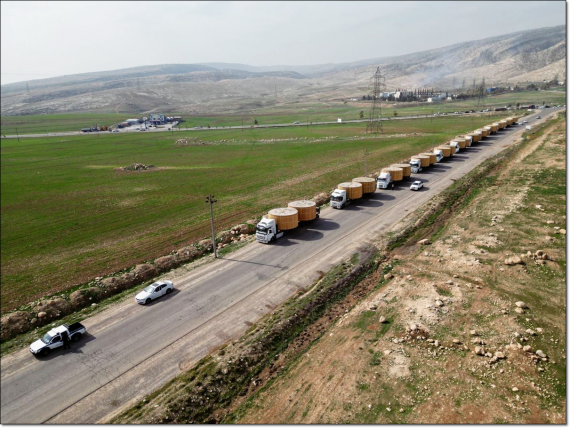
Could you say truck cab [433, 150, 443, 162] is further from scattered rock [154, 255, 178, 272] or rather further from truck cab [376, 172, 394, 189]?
scattered rock [154, 255, 178, 272]

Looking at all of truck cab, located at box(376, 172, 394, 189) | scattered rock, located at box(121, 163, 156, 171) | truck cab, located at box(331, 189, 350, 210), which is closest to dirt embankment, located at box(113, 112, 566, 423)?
truck cab, located at box(331, 189, 350, 210)

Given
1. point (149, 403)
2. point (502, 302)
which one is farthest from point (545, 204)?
point (149, 403)

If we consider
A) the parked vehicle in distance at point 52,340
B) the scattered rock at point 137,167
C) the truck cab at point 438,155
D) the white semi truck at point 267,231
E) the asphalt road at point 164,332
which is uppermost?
the truck cab at point 438,155

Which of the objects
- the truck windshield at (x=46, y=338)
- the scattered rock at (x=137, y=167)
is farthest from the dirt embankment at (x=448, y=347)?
the scattered rock at (x=137, y=167)

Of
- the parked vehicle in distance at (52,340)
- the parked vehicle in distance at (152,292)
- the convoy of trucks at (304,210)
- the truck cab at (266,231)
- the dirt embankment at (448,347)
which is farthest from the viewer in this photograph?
the truck cab at (266,231)

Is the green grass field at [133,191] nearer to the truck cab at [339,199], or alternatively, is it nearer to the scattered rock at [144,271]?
the scattered rock at [144,271]

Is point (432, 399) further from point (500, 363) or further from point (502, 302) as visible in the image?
point (502, 302)
